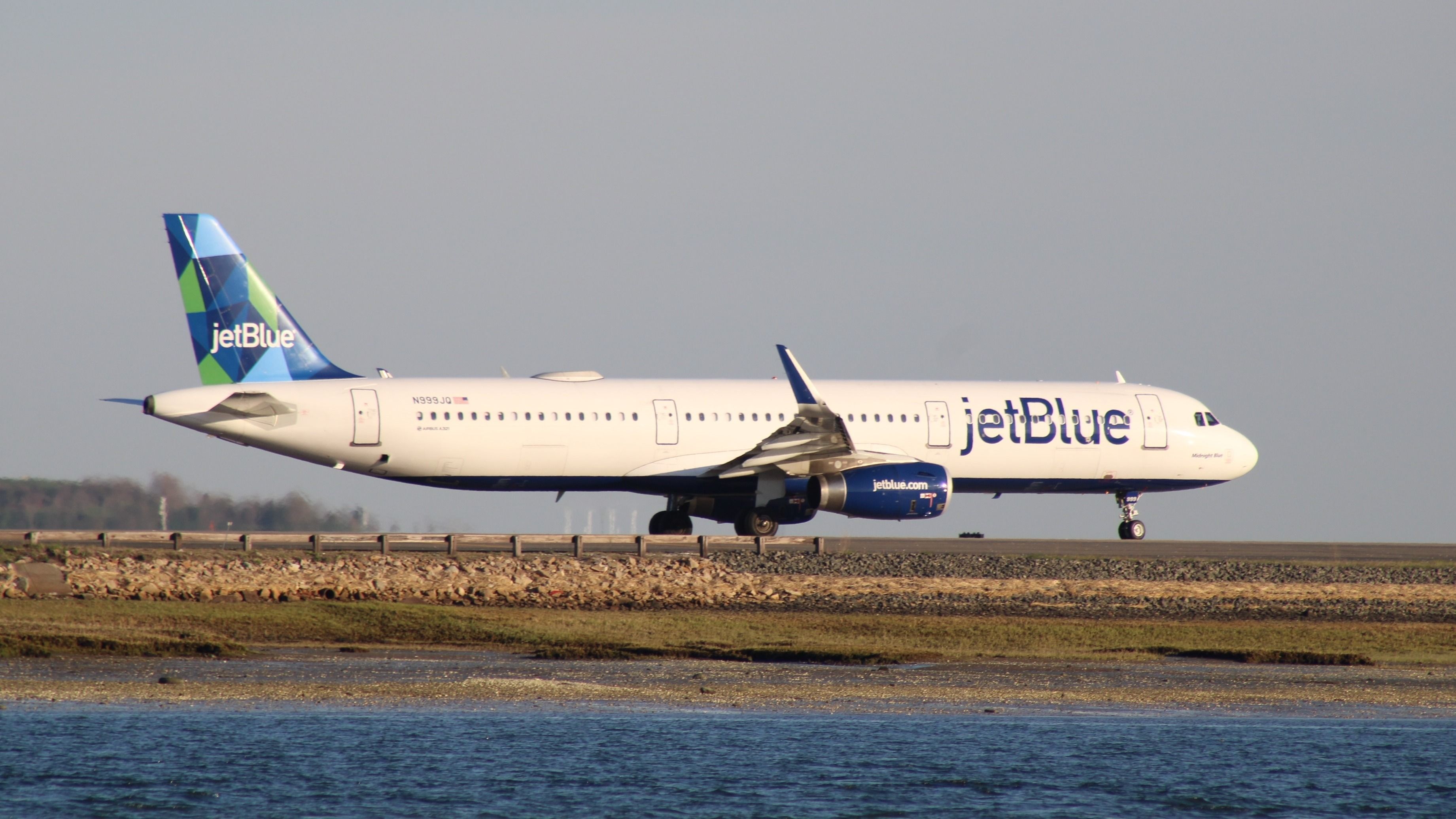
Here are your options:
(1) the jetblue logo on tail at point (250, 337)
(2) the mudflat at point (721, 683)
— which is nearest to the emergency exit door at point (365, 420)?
(1) the jetblue logo on tail at point (250, 337)

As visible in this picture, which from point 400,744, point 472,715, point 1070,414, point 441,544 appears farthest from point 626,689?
point 1070,414

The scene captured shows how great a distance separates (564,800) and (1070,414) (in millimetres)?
28445

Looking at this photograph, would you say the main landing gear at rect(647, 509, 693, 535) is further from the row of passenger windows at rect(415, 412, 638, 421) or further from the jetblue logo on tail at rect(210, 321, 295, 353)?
the jetblue logo on tail at rect(210, 321, 295, 353)

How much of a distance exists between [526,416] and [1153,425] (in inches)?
634

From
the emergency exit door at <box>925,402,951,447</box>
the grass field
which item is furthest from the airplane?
the grass field

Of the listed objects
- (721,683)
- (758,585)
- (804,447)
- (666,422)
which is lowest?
(721,683)

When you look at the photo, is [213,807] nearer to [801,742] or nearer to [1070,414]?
[801,742]

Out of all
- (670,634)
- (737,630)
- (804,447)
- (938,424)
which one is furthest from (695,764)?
(938,424)

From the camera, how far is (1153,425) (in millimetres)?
41969

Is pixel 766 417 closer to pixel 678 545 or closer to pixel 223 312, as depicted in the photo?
pixel 678 545

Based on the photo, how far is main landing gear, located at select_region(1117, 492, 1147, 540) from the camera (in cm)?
4325

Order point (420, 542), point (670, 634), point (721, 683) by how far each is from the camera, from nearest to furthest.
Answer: point (721, 683) → point (670, 634) → point (420, 542)

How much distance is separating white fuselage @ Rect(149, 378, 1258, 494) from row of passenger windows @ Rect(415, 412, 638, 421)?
0.03 m

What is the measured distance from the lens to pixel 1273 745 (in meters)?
17.6
